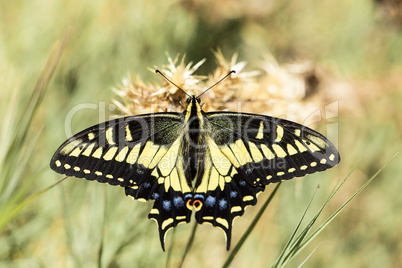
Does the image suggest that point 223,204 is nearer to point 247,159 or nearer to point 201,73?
point 247,159

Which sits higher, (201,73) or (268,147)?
(201,73)

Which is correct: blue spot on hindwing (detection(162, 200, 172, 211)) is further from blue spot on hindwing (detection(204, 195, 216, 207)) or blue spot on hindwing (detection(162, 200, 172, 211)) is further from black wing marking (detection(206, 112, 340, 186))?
black wing marking (detection(206, 112, 340, 186))

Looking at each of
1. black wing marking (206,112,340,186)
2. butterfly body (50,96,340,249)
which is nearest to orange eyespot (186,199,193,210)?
butterfly body (50,96,340,249)

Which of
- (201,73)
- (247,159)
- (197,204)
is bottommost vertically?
(197,204)

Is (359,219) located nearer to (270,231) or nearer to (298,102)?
(270,231)

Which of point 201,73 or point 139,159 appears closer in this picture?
point 139,159

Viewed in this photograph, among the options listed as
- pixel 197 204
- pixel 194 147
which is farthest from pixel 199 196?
pixel 194 147

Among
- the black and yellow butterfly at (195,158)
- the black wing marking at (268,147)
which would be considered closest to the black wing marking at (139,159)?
the black and yellow butterfly at (195,158)
